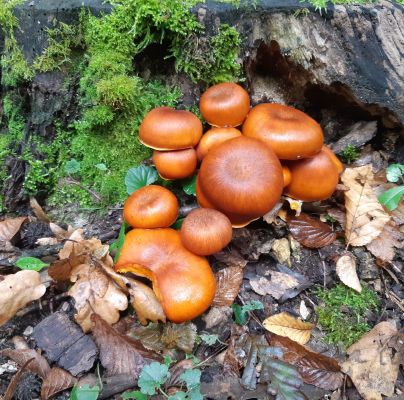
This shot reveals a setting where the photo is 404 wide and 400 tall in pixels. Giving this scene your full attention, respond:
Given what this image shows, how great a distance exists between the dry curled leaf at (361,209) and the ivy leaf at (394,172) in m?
0.20

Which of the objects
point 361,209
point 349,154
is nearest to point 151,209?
point 361,209

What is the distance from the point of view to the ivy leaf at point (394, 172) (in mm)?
3482

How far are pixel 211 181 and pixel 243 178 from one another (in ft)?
0.75

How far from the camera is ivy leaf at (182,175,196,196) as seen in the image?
3217mm

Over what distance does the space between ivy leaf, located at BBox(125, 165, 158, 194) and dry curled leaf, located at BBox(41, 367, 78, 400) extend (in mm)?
1466

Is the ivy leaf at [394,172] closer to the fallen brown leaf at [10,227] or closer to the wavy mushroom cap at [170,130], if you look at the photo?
the wavy mushroom cap at [170,130]

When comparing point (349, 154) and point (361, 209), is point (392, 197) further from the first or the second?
point (349, 154)

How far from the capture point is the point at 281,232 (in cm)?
320

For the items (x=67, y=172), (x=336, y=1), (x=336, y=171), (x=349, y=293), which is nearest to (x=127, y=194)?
(x=67, y=172)

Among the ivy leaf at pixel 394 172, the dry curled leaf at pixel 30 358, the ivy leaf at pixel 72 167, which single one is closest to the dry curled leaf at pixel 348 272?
the ivy leaf at pixel 394 172

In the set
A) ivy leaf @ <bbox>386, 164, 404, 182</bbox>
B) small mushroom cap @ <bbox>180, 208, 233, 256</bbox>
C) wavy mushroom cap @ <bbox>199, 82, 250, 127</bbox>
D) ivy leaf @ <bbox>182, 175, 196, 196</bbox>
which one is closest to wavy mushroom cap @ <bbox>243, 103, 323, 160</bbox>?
wavy mushroom cap @ <bbox>199, 82, 250, 127</bbox>

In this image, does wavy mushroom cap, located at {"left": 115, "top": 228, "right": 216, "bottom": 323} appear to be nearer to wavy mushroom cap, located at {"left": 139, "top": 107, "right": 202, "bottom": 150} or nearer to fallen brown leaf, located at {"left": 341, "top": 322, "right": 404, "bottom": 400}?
wavy mushroom cap, located at {"left": 139, "top": 107, "right": 202, "bottom": 150}

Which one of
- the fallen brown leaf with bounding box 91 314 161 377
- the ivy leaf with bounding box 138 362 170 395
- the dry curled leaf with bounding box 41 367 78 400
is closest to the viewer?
the ivy leaf with bounding box 138 362 170 395

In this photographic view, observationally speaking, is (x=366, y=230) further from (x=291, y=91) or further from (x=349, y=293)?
(x=291, y=91)
